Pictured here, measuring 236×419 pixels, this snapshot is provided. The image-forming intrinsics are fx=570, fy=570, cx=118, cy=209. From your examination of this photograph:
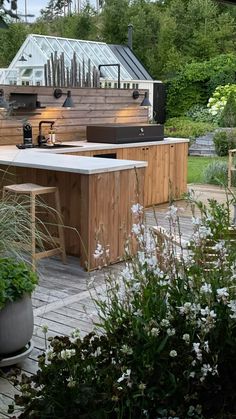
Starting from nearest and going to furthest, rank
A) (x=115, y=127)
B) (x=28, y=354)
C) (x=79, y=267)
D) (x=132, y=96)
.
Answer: (x=28, y=354)
(x=79, y=267)
(x=115, y=127)
(x=132, y=96)

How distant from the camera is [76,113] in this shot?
722 centimetres

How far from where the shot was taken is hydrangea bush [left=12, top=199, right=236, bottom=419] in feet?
6.29

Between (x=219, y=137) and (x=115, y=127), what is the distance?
5627 millimetres

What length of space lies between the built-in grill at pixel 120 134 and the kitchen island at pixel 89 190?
1.47 meters

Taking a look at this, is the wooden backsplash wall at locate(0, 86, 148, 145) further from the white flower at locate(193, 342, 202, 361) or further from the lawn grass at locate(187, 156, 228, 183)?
the white flower at locate(193, 342, 202, 361)

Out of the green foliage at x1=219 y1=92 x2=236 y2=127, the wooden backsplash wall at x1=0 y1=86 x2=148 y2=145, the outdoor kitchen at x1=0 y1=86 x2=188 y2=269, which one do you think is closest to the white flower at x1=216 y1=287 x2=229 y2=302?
the outdoor kitchen at x1=0 y1=86 x2=188 y2=269

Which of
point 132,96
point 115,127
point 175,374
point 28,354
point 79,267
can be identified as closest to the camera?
point 175,374

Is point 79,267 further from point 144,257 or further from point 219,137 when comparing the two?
point 219,137

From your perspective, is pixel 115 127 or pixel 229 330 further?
pixel 115 127

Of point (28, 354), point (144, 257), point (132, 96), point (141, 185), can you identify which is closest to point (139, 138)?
point (132, 96)

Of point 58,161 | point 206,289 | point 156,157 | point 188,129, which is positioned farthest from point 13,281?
point 188,129

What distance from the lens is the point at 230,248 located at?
2.30 m

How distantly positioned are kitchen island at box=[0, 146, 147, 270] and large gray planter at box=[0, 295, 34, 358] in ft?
4.35

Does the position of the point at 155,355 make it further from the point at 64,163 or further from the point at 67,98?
the point at 67,98
